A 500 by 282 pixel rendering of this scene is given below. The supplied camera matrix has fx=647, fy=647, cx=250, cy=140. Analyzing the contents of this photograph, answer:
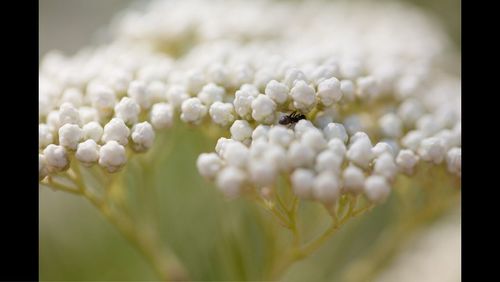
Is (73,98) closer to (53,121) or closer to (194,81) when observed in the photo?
(53,121)

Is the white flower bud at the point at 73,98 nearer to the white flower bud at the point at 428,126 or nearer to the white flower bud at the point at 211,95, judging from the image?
the white flower bud at the point at 211,95

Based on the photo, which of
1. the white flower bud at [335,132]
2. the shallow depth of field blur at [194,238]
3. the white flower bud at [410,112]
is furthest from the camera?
the shallow depth of field blur at [194,238]

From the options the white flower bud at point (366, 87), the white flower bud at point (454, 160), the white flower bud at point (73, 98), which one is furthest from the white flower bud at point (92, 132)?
the white flower bud at point (454, 160)

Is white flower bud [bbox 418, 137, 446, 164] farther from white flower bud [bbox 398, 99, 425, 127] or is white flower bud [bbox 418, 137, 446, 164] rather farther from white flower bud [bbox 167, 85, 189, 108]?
white flower bud [bbox 167, 85, 189, 108]

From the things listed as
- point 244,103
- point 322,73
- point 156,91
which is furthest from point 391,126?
point 156,91

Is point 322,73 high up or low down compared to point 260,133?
up
